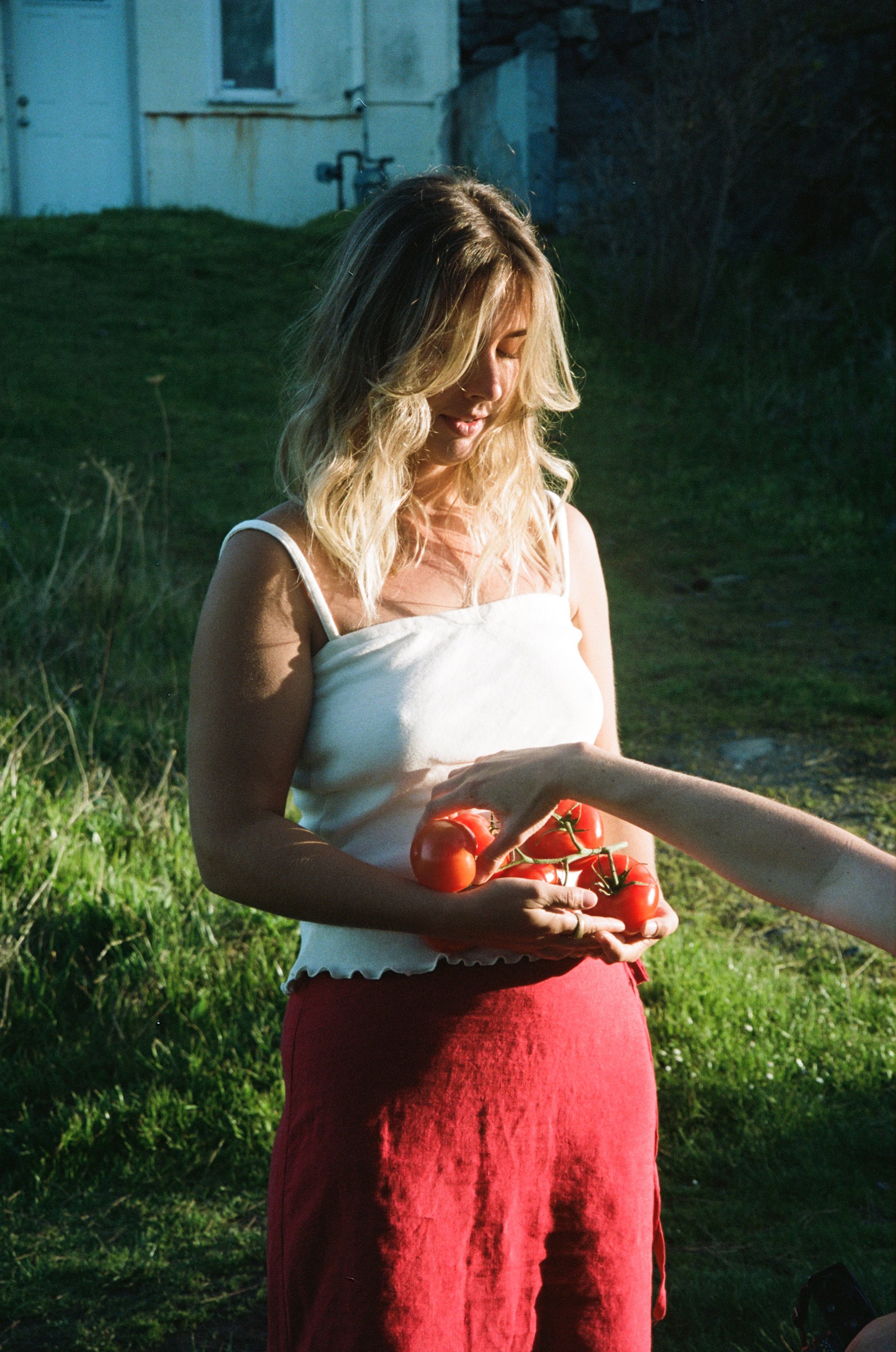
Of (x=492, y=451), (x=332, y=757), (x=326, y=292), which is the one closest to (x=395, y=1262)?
(x=332, y=757)

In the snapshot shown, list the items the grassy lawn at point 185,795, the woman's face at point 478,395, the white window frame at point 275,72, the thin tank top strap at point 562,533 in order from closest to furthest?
the woman's face at point 478,395
the thin tank top strap at point 562,533
the grassy lawn at point 185,795
the white window frame at point 275,72

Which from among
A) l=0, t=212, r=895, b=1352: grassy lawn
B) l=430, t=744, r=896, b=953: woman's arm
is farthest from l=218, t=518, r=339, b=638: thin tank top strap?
l=0, t=212, r=895, b=1352: grassy lawn

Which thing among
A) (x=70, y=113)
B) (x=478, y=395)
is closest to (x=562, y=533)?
(x=478, y=395)

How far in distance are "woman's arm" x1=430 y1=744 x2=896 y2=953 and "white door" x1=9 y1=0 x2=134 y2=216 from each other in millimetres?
14165

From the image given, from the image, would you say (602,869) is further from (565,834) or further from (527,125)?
(527,125)

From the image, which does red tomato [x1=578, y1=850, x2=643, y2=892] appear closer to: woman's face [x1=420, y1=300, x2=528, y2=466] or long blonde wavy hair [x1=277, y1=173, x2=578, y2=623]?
long blonde wavy hair [x1=277, y1=173, x2=578, y2=623]

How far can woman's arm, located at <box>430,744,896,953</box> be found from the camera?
4.38ft

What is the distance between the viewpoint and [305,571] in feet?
5.36

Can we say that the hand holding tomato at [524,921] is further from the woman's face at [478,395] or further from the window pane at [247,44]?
the window pane at [247,44]

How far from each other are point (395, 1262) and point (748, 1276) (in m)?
1.43

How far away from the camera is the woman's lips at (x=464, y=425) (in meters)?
1.81

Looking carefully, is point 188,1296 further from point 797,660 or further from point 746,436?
point 746,436

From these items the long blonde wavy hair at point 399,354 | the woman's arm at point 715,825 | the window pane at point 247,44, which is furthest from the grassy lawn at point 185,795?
the window pane at point 247,44

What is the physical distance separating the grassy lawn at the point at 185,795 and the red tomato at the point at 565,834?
40.7 inches
